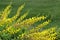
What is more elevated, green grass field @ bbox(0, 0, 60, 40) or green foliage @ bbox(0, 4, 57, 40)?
green foliage @ bbox(0, 4, 57, 40)

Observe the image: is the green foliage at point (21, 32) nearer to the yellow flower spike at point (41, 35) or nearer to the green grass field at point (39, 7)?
the yellow flower spike at point (41, 35)

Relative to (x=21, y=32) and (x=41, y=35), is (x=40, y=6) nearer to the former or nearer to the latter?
(x=21, y=32)


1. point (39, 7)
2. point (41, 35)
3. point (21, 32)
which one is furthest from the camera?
point (39, 7)

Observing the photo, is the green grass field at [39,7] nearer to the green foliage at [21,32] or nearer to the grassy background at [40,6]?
the grassy background at [40,6]

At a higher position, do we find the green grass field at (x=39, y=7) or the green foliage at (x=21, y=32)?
the green foliage at (x=21, y=32)

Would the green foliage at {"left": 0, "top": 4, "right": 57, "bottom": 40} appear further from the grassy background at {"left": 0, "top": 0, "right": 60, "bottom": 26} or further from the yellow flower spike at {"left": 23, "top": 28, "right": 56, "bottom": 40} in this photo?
the grassy background at {"left": 0, "top": 0, "right": 60, "bottom": 26}

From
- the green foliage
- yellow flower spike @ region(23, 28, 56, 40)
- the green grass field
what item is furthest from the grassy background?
yellow flower spike @ region(23, 28, 56, 40)

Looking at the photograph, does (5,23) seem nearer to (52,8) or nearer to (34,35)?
(34,35)

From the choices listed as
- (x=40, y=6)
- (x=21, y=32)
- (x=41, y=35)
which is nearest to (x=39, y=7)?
(x=40, y=6)

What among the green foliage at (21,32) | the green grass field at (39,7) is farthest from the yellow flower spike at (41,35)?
the green grass field at (39,7)

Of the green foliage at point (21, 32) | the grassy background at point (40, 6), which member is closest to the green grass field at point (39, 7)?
the grassy background at point (40, 6)

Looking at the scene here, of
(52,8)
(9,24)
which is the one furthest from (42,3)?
(9,24)

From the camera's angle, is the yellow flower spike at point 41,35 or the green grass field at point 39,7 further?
the green grass field at point 39,7

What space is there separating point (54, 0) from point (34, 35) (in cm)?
746
